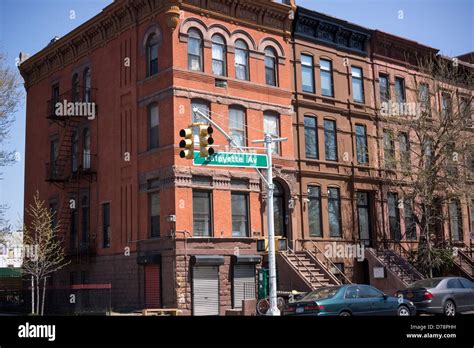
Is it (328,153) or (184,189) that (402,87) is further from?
(184,189)

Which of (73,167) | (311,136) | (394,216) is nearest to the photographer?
(311,136)

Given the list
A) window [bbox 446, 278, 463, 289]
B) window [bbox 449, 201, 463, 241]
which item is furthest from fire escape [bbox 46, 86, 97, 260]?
window [bbox 449, 201, 463, 241]

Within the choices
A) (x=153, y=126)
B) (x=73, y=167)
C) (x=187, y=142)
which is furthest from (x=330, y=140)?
(x=187, y=142)

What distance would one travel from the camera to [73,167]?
34688mm

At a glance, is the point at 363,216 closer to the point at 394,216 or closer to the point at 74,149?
the point at 394,216

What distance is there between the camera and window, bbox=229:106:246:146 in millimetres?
29336

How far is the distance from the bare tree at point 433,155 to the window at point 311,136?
15.0 ft

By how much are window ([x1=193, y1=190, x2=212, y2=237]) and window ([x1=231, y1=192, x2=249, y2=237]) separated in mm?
1549

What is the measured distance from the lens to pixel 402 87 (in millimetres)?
38125

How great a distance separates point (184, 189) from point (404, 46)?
64.7 ft

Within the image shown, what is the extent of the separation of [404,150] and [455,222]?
608cm

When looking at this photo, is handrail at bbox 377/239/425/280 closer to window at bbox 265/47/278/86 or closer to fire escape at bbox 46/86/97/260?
window at bbox 265/47/278/86
